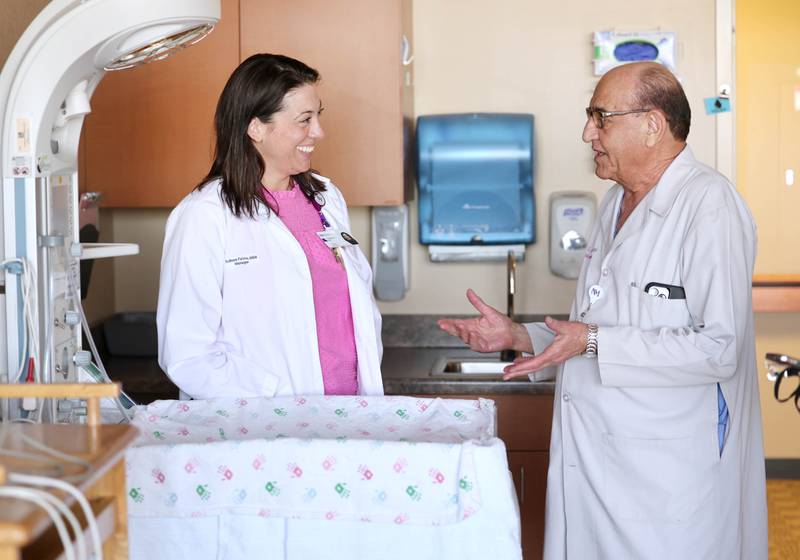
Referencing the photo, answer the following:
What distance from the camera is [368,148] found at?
10.9ft

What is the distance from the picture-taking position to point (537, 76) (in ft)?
12.1

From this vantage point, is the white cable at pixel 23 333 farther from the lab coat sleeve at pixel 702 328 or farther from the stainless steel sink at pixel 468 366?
the stainless steel sink at pixel 468 366

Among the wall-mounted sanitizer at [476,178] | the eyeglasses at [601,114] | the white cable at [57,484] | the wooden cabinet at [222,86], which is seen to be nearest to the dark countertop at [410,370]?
the wall-mounted sanitizer at [476,178]

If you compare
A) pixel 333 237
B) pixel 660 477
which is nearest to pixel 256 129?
pixel 333 237

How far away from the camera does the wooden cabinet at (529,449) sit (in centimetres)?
313

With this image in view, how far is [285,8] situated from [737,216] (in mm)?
1744

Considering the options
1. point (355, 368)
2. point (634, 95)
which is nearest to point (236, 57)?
point (355, 368)

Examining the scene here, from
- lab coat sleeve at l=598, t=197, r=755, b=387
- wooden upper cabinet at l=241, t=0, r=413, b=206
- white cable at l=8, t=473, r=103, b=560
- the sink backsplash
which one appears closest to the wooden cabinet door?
the sink backsplash

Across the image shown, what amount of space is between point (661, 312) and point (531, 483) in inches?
49.2

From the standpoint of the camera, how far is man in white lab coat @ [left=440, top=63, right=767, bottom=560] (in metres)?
2.00

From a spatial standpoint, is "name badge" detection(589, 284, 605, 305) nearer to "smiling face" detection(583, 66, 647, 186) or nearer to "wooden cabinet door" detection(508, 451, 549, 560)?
"smiling face" detection(583, 66, 647, 186)

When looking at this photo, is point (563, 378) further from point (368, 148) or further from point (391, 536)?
Result: point (368, 148)

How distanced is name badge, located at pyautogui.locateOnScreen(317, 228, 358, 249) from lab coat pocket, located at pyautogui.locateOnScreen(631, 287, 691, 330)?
719mm

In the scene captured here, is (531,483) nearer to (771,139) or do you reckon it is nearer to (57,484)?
(771,139)
